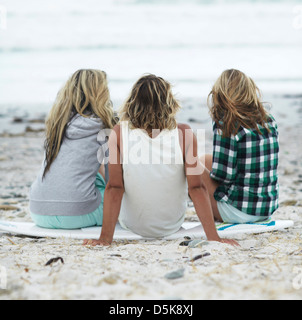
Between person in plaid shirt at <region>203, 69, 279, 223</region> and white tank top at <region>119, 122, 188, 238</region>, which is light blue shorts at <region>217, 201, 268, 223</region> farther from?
white tank top at <region>119, 122, 188, 238</region>

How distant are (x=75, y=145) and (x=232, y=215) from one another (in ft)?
4.28

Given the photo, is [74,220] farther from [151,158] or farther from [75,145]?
[151,158]

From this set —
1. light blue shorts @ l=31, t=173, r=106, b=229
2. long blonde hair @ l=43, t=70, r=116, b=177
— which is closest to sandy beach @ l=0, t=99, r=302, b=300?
light blue shorts @ l=31, t=173, r=106, b=229

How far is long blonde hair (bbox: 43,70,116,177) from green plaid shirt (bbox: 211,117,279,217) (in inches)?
34.0

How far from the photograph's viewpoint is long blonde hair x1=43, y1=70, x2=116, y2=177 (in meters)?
3.11

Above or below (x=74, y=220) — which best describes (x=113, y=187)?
above

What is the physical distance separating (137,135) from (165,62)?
17707mm

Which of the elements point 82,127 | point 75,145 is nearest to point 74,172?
point 75,145

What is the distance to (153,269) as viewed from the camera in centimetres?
226

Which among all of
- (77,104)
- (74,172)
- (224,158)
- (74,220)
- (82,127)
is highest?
(77,104)

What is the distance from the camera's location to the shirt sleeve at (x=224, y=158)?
3082 millimetres

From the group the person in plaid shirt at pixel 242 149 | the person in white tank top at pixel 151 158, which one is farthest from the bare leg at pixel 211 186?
the person in white tank top at pixel 151 158
